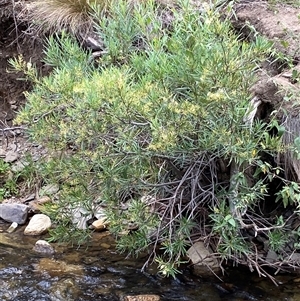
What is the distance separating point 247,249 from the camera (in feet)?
9.95

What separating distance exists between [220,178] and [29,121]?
1.24 m

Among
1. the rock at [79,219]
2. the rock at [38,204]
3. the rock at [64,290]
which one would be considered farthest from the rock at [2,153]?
the rock at [64,290]

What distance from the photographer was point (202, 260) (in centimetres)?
321

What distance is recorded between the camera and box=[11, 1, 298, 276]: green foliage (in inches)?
98.9

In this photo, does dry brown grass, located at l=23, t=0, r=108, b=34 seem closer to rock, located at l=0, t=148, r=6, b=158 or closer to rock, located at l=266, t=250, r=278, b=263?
rock, located at l=0, t=148, r=6, b=158

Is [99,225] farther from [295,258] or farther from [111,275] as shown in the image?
[295,258]

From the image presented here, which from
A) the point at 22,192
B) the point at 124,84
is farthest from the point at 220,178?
the point at 22,192

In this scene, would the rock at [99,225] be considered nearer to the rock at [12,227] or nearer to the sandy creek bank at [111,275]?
the sandy creek bank at [111,275]

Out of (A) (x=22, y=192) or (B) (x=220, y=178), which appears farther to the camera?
(A) (x=22, y=192)

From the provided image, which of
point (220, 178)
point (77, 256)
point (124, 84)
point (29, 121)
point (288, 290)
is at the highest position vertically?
point (124, 84)

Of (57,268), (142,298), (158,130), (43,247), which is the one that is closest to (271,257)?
(142,298)

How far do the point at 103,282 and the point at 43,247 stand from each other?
0.64 meters

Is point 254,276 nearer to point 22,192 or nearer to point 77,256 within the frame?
point 77,256

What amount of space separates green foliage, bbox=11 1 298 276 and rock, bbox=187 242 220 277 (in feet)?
0.42
